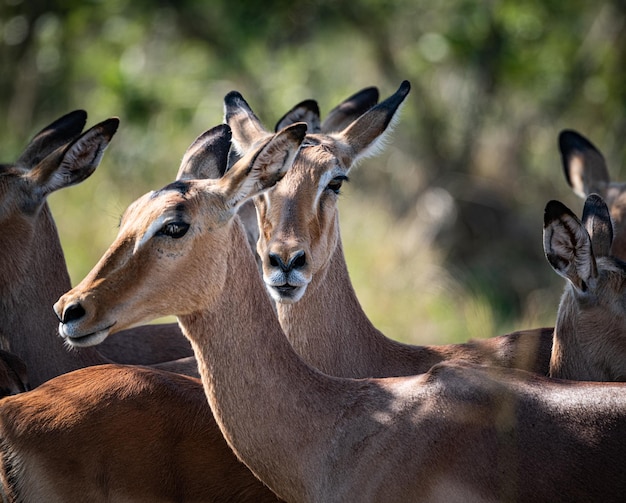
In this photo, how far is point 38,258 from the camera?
21.4ft

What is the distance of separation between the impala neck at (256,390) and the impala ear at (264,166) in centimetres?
18

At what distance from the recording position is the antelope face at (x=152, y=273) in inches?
180

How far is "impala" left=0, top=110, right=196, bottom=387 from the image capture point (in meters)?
6.29

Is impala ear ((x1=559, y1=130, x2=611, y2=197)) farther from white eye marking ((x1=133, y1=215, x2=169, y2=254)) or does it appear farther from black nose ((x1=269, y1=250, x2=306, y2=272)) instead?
white eye marking ((x1=133, y1=215, x2=169, y2=254))

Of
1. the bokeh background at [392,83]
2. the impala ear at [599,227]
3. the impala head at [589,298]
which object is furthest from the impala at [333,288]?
the bokeh background at [392,83]

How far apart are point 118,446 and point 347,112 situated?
149 inches

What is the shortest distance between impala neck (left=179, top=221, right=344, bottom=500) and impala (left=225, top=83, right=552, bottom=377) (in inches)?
30.9

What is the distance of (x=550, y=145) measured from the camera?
1650 centimetres

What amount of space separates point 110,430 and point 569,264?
8.32 ft

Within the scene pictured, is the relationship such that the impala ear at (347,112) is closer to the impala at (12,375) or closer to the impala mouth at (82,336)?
the impala at (12,375)

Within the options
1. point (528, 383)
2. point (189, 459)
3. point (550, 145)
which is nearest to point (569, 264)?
point (528, 383)

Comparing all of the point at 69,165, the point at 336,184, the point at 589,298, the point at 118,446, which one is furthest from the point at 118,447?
the point at 589,298

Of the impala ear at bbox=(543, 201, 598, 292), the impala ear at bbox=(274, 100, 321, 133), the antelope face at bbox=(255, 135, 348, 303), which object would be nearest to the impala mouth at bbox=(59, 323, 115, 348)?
the antelope face at bbox=(255, 135, 348, 303)

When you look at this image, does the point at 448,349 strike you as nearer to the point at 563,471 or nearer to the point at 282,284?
the point at 282,284
